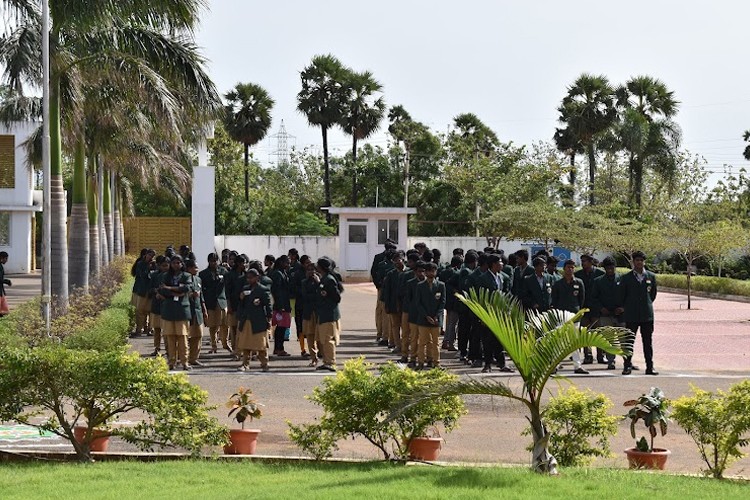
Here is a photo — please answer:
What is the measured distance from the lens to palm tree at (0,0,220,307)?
760 inches

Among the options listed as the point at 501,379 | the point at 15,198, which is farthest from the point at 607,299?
the point at 15,198

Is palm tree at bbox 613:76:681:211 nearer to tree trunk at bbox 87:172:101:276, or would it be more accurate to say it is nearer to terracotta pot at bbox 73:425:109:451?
tree trunk at bbox 87:172:101:276

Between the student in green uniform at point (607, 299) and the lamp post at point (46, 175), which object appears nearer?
the student in green uniform at point (607, 299)

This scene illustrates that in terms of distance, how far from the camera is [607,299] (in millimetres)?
17156

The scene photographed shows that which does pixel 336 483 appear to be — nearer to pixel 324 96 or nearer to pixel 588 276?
pixel 588 276

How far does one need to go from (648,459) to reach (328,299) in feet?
26.0

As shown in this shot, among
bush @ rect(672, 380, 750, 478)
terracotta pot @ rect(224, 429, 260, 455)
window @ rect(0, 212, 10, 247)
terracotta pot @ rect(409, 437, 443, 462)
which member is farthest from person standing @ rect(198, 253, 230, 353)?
window @ rect(0, 212, 10, 247)

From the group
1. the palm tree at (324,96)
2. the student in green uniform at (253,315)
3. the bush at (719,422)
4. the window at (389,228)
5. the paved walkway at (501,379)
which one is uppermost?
the palm tree at (324,96)

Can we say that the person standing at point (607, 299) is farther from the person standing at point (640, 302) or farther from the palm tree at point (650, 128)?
the palm tree at point (650, 128)

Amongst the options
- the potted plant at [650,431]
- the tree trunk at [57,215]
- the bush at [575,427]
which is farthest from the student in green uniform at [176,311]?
the potted plant at [650,431]

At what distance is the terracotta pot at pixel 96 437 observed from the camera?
9.63 meters

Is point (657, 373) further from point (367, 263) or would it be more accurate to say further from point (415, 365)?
point (367, 263)

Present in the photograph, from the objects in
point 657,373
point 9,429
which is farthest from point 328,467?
point 657,373

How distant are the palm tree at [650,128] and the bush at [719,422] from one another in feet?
154
